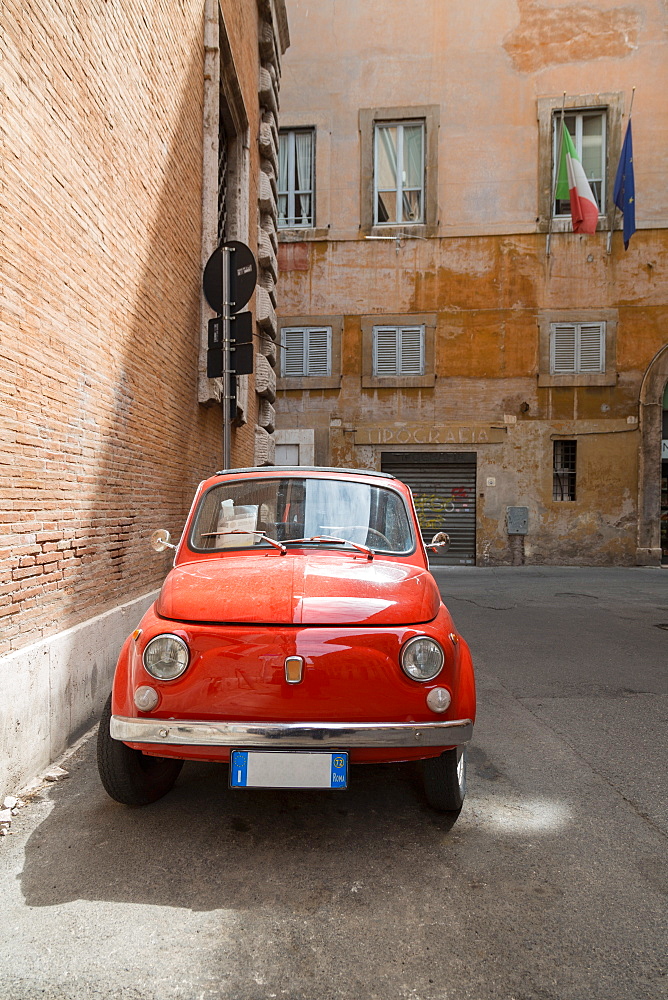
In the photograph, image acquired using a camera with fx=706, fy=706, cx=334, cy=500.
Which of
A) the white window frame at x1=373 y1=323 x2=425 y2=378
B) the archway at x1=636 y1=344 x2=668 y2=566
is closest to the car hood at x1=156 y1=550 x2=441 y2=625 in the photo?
the white window frame at x1=373 y1=323 x2=425 y2=378

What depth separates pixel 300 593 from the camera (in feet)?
10.4

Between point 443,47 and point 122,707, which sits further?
point 443,47

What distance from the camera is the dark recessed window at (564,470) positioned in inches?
711

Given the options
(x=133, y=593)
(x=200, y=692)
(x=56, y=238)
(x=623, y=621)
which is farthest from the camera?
(x=623, y=621)

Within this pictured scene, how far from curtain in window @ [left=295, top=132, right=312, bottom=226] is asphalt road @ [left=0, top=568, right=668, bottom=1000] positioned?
17453 millimetres

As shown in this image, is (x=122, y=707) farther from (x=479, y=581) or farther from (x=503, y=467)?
(x=503, y=467)

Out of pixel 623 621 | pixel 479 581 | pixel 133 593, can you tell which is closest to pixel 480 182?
pixel 479 581

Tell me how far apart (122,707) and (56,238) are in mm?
3190

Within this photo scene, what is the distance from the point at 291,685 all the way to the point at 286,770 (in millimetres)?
335

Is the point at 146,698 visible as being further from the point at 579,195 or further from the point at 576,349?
the point at 579,195

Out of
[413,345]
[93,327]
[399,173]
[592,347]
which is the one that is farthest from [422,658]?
[399,173]

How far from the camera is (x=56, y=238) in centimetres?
461

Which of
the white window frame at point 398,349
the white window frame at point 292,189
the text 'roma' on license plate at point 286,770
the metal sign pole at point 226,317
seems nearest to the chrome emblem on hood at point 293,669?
the text 'roma' on license plate at point 286,770

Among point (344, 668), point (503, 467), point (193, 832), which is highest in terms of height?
point (503, 467)
